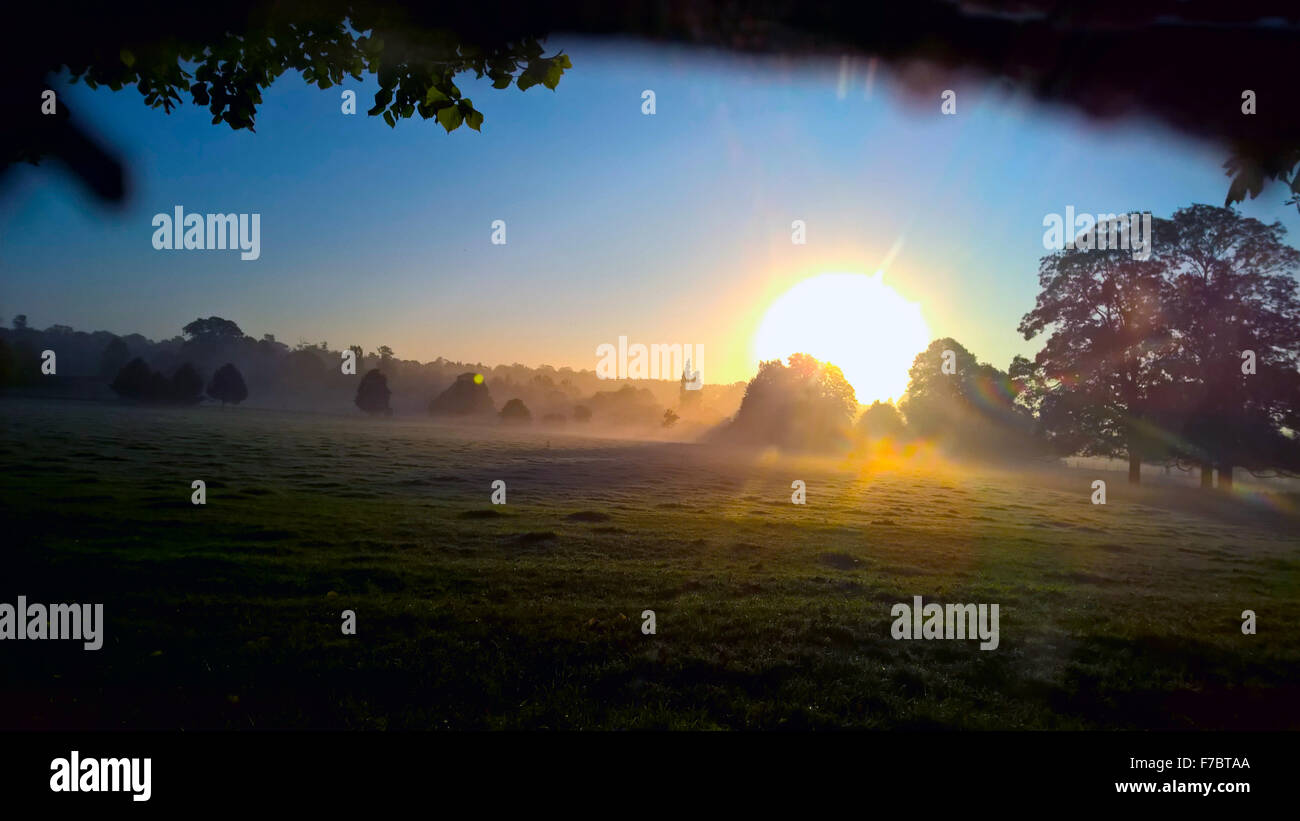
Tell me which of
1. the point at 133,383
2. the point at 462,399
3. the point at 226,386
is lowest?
the point at 462,399

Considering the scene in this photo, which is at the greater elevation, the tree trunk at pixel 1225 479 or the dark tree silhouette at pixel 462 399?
the dark tree silhouette at pixel 462 399

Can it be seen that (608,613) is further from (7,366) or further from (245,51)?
(7,366)

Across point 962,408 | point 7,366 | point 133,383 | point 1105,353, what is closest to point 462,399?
point 133,383

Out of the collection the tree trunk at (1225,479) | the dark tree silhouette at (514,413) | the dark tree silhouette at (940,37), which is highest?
the dark tree silhouette at (940,37)

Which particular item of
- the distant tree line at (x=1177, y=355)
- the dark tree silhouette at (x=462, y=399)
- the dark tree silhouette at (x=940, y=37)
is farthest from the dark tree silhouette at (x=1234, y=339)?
the dark tree silhouette at (x=462, y=399)

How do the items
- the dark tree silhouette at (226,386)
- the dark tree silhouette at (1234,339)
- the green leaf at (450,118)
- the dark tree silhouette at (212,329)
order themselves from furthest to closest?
1. the dark tree silhouette at (212,329)
2. the dark tree silhouette at (226,386)
3. the dark tree silhouette at (1234,339)
4. the green leaf at (450,118)

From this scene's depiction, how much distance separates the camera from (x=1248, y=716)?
21.2 ft

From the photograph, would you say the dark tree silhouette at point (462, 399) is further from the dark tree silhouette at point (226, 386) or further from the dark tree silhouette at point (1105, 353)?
the dark tree silhouette at point (1105, 353)

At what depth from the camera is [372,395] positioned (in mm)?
109500

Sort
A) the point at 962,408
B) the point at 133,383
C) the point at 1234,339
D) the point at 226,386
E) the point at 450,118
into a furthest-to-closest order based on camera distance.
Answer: the point at 226,386, the point at 133,383, the point at 962,408, the point at 1234,339, the point at 450,118

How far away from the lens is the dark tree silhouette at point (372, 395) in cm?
10906

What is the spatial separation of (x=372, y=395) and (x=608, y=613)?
114 meters

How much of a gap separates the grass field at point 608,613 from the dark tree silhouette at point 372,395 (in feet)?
291

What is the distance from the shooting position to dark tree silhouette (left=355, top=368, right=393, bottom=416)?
109 meters
